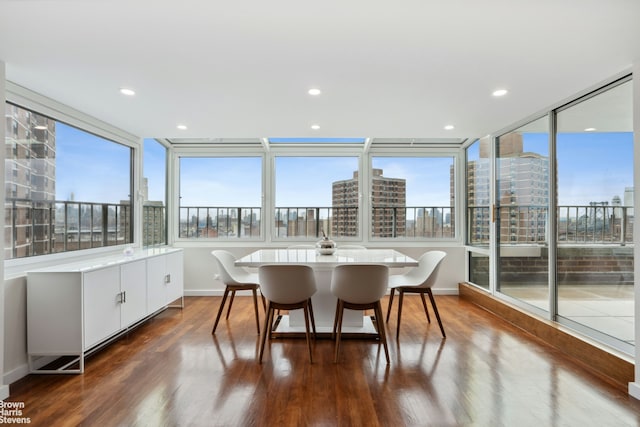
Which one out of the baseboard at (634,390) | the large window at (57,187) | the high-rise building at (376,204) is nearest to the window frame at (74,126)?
the large window at (57,187)

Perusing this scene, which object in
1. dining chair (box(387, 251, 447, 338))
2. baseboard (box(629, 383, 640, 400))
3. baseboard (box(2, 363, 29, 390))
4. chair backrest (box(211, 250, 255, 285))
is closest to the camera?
baseboard (box(629, 383, 640, 400))

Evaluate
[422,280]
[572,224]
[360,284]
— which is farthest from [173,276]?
[572,224]

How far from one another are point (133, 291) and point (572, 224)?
14.2ft

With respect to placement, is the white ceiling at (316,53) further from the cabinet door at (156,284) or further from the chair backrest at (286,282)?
the cabinet door at (156,284)

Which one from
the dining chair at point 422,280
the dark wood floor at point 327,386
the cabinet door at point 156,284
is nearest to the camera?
the dark wood floor at point 327,386

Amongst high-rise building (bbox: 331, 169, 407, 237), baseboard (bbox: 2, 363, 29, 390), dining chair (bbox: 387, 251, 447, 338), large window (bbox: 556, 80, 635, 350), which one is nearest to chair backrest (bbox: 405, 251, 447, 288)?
dining chair (bbox: 387, 251, 447, 338)

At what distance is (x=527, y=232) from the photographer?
3.74m

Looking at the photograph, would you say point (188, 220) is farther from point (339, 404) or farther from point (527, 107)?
point (527, 107)

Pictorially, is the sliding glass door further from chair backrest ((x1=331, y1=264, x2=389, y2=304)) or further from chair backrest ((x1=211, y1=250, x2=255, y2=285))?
chair backrest ((x1=211, y1=250, x2=255, y2=285))

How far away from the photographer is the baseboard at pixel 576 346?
7.92 feet

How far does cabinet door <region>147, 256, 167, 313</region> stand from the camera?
11.9ft

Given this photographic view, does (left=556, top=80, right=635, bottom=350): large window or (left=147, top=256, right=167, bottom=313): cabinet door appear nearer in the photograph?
(left=556, top=80, right=635, bottom=350): large window

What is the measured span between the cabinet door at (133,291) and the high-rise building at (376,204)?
9.62 feet

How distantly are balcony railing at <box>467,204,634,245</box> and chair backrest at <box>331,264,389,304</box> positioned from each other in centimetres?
186
